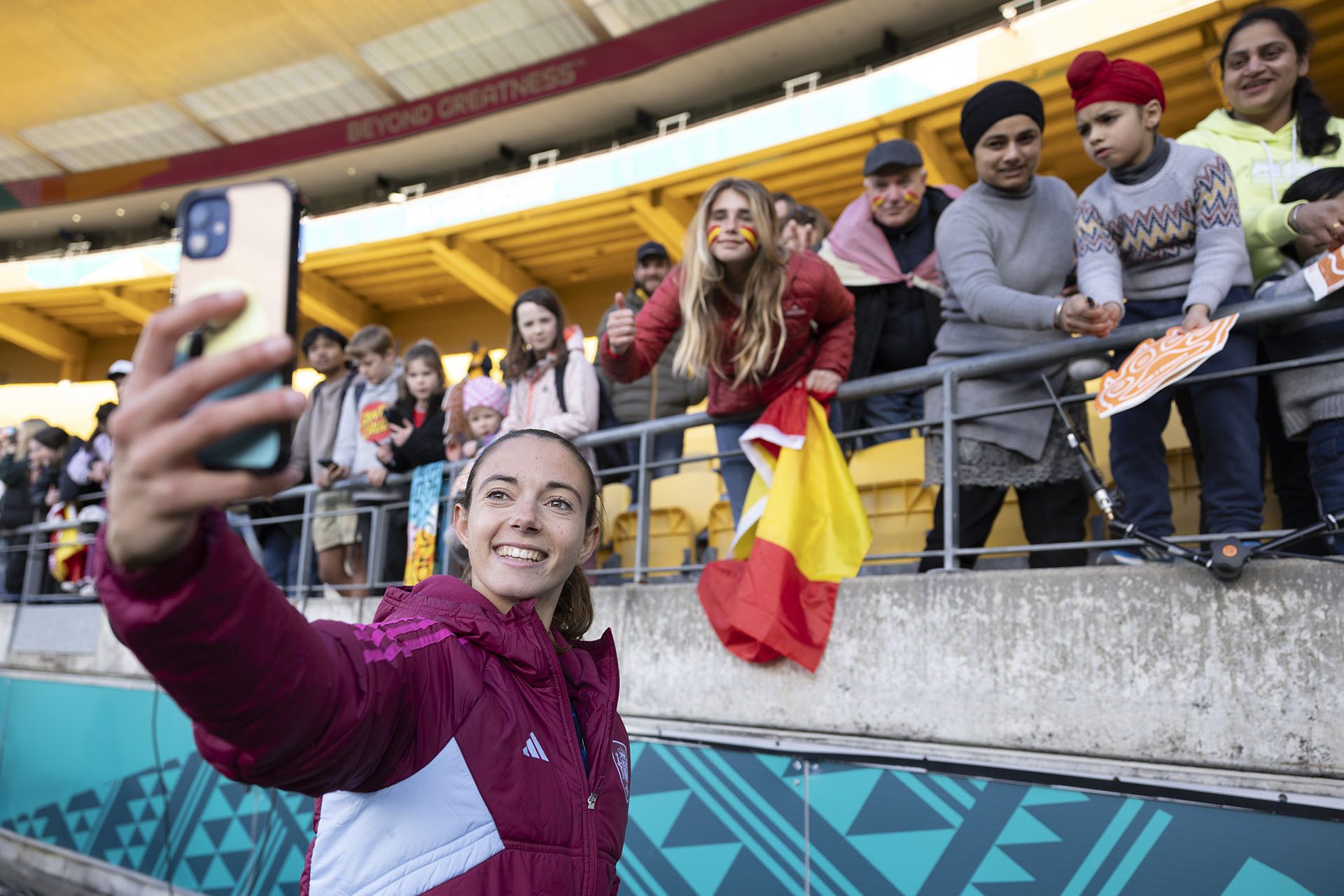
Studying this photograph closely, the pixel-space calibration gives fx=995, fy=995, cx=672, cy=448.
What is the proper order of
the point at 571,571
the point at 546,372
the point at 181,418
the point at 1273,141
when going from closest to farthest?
1. the point at 181,418
2. the point at 571,571
3. the point at 1273,141
4. the point at 546,372

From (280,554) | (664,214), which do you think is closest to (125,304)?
(664,214)

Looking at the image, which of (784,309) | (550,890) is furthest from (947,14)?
(550,890)

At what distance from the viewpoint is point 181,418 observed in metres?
0.88

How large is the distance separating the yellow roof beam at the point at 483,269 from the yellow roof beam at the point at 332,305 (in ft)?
8.99

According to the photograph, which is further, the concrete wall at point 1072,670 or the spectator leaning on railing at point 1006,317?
the spectator leaning on railing at point 1006,317

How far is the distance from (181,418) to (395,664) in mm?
583

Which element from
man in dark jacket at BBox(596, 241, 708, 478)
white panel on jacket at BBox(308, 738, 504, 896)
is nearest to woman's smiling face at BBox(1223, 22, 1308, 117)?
man in dark jacket at BBox(596, 241, 708, 478)

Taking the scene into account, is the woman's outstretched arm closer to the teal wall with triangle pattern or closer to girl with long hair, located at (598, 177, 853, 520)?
the teal wall with triangle pattern

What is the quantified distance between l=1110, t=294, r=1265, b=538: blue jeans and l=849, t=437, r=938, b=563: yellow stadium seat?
1929 millimetres

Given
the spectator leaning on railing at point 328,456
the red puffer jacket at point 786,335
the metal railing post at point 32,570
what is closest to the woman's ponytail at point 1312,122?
the red puffer jacket at point 786,335

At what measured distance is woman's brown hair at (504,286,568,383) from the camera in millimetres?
5172

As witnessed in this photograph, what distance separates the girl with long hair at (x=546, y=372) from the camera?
503cm

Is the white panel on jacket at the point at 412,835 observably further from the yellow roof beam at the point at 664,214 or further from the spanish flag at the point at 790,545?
the yellow roof beam at the point at 664,214

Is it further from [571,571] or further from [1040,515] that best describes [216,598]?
[1040,515]
